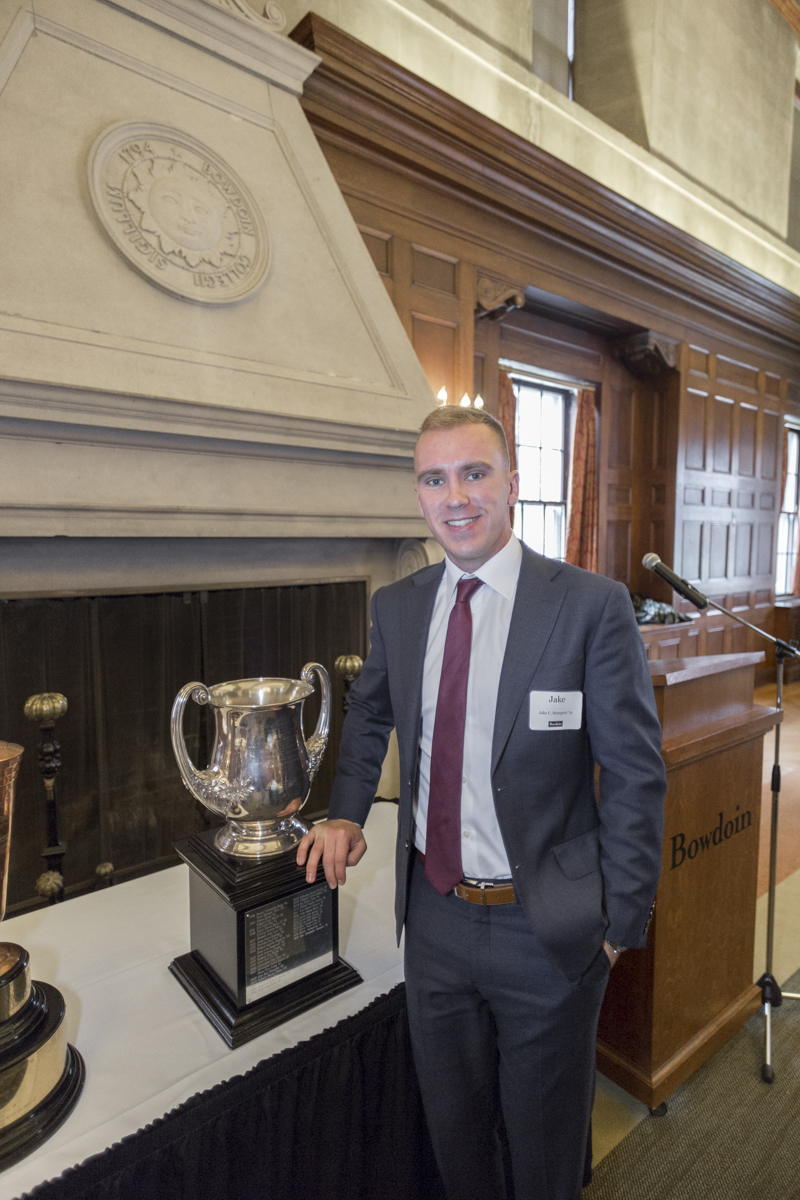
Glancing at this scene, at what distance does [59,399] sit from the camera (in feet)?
5.29

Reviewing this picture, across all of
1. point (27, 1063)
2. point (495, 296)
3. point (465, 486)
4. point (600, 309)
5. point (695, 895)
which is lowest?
point (695, 895)

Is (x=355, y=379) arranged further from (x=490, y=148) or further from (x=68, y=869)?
(x=490, y=148)

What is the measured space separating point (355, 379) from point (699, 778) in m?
1.64

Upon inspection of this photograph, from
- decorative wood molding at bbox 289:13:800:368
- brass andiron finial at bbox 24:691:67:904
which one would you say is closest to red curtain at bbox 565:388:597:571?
decorative wood molding at bbox 289:13:800:368

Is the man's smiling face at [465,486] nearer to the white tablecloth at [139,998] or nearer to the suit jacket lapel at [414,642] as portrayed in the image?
the suit jacket lapel at [414,642]

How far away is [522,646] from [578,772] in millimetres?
253

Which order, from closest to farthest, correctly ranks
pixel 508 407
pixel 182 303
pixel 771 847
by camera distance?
1. pixel 182 303
2. pixel 771 847
3. pixel 508 407

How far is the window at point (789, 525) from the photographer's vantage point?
27.7 feet

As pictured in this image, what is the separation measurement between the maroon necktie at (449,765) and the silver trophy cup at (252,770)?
0.86ft

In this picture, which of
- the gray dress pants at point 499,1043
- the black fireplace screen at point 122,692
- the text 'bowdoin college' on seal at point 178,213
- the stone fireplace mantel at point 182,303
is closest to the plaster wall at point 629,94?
the stone fireplace mantel at point 182,303

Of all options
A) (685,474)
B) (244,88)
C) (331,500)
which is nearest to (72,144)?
(244,88)

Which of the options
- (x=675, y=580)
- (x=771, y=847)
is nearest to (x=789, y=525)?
(x=771, y=847)

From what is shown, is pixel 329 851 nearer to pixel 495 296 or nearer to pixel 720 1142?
pixel 720 1142

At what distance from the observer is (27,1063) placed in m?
0.91
